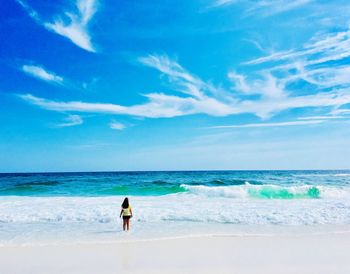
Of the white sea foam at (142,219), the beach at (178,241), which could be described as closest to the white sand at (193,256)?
the beach at (178,241)

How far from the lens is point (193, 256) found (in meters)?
7.16

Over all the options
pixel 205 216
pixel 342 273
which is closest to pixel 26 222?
pixel 205 216

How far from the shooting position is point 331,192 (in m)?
25.0

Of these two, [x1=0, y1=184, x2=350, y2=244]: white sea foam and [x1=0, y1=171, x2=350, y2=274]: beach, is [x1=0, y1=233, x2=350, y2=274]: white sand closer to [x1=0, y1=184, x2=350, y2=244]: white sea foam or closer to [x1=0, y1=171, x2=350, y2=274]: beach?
[x1=0, y1=171, x2=350, y2=274]: beach

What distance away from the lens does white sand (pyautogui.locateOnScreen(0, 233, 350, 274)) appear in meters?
6.38

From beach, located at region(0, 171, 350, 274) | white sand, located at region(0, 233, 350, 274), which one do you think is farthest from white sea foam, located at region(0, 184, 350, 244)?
white sand, located at region(0, 233, 350, 274)

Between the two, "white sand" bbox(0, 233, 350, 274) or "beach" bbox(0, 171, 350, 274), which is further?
"beach" bbox(0, 171, 350, 274)

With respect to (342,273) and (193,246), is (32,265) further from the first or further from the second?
(342,273)

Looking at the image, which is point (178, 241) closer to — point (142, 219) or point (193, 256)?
point (193, 256)

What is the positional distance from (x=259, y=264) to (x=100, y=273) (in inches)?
125

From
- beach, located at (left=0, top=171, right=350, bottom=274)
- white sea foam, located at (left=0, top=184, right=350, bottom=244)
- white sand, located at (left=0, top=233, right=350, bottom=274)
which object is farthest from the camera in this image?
white sea foam, located at (left=0, top=184, right=350, bottom=244)

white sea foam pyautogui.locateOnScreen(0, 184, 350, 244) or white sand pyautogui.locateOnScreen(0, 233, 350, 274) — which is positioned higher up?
white sea foam pyautogui.locateOnScreen(0, 184, 350, 244)

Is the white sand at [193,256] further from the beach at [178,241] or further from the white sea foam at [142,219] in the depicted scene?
the white sea foam at [142,219]

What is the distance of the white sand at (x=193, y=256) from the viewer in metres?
6.38
